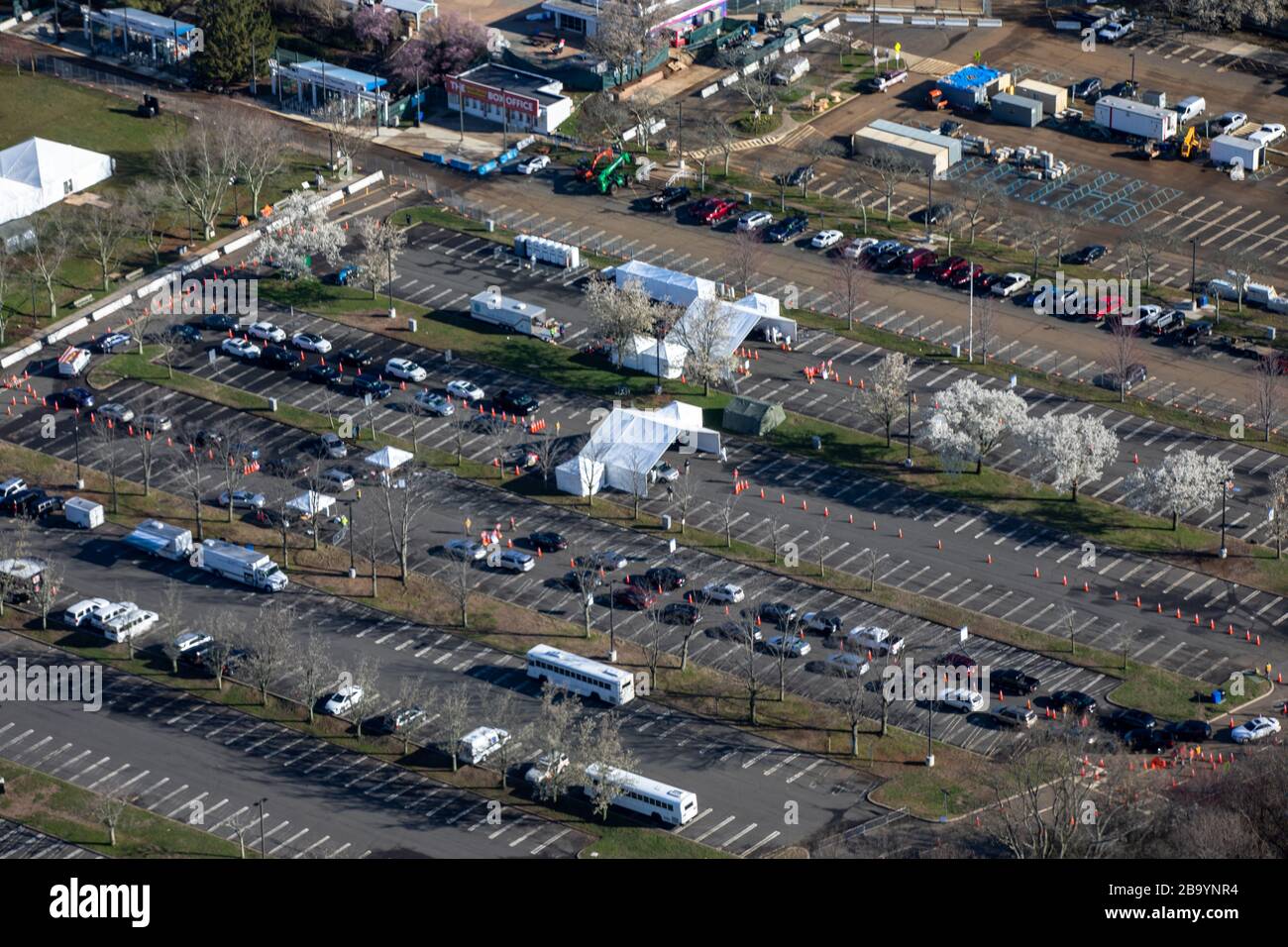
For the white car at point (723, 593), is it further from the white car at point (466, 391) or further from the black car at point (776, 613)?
the white car at point (466, 391)

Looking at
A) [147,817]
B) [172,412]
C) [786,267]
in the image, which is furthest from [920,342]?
[147,817]

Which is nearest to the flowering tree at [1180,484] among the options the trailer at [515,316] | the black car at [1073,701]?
the black car at [1073,701]

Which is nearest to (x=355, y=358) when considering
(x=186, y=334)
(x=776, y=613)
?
(x=186, y=334)

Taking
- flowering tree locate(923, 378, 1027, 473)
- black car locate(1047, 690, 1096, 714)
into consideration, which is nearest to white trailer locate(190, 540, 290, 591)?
flowering tree locate(923, 378, 1027, 473)

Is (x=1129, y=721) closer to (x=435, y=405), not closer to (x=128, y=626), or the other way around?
(x=435, y=405)

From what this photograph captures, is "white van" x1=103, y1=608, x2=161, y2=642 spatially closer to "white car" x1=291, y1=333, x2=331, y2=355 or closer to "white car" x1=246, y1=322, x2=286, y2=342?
"white car" x1=291, y1=333, x2=331, y2=355
